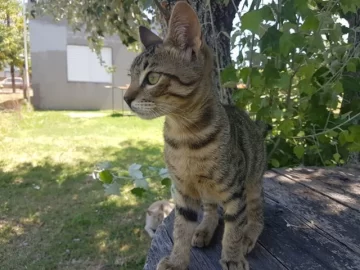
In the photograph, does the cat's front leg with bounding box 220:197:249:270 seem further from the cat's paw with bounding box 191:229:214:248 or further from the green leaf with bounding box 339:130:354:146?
the green leaf with bounding box 339:130:354:146

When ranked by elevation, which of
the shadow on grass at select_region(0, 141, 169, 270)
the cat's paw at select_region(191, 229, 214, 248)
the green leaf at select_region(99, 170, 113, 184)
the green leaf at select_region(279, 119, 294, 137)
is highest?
the green leaf at select_region(279, 119, 294, 137)

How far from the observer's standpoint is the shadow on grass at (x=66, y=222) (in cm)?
264

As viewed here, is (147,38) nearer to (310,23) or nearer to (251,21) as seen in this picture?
(251,21)

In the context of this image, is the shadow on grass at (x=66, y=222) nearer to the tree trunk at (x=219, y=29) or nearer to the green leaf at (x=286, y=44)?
the tree trunk at (x=219, y=29)

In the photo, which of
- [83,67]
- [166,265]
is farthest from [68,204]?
[83,67]

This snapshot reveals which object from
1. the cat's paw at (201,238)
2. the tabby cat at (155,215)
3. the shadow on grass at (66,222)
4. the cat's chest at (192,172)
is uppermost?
the cat's chest at (192,172)

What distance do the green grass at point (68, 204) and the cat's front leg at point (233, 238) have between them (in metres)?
0.84

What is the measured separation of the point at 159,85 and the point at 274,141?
1225 millimetres

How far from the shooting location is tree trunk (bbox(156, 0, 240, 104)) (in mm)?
1839

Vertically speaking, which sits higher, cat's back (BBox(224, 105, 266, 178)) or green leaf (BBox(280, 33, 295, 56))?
green leaf (BBox(280, 33, 295, 56))

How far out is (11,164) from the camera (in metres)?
4.68

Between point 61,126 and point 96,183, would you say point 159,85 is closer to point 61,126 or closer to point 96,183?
point 96,183

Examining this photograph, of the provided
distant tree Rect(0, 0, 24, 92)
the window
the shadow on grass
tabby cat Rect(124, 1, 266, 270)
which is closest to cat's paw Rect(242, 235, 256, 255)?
tabby cat Rect(124, 1, 266, 270)

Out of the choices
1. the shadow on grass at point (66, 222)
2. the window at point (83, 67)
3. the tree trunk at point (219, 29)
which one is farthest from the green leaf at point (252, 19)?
the window at point (83, 67)
